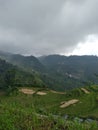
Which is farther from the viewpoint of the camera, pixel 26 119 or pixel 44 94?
pixel 44 94

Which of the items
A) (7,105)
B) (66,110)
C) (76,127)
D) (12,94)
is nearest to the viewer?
(76,127)

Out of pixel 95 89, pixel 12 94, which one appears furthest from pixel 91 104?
pixel 12 94

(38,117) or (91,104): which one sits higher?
(38,117)

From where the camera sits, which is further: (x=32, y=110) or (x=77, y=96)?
(x=77, y=96)

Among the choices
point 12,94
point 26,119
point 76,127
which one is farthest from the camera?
point 12,94

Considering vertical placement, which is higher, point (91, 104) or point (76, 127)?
point (76, 127)

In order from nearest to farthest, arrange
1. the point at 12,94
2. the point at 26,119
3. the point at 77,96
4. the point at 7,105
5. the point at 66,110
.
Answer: the point at 26,119, the point at 7,105, the point at 66,110, the point at 77,96, the point at 12,94

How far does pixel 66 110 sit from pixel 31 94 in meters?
24.3

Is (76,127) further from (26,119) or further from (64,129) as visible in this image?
(26,119)

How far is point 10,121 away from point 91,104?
6530 cm

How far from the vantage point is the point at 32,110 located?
10.9 metres

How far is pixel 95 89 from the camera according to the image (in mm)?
88062

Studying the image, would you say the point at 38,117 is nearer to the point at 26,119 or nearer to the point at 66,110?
the point at 26,119

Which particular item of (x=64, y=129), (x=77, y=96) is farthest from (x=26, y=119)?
(x=77, y=96)
